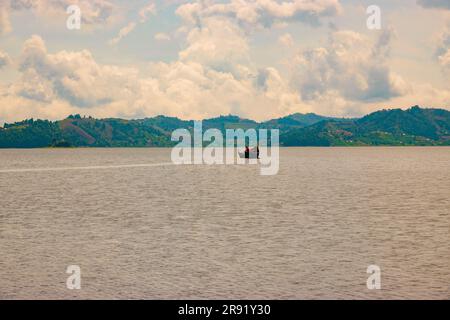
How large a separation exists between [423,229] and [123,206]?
43035 millimetres

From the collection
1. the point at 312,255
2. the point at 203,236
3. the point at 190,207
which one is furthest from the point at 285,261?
the point at 190,207

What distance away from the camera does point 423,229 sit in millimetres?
57719

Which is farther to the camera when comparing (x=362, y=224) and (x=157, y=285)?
(x=362, y=224)

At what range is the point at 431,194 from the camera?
332 feet

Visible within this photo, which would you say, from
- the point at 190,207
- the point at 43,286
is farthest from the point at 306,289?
the point at 190,207

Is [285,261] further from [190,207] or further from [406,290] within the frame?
[190,207]

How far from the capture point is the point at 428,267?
39.2m

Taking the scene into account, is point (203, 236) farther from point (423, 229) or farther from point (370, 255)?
point (423, 229)
